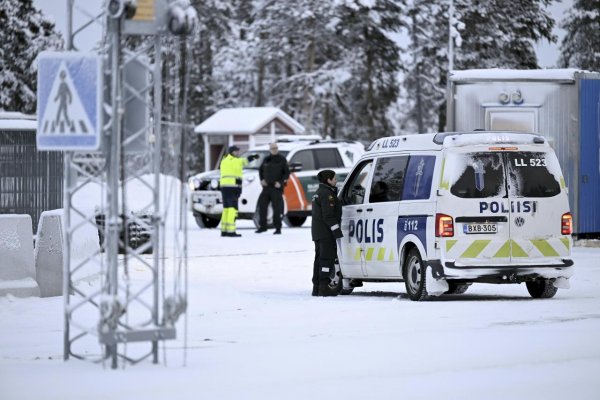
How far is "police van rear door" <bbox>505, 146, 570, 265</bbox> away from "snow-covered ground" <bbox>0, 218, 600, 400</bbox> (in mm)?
531

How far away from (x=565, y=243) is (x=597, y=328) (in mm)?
3283

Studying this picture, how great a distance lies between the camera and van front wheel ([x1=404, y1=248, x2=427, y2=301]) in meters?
16.5

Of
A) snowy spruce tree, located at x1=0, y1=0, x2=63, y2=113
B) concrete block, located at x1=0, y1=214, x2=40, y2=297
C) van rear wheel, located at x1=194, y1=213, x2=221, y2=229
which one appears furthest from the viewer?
snowy spruce tree, located at x1=0, y1=0, x2=63, y2=113

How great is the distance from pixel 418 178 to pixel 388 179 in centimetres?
78

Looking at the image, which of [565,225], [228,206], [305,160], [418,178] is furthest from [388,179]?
[305,160]

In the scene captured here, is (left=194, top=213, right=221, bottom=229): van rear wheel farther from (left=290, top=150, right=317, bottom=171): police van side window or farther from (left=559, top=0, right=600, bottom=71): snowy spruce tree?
(left=559, top=0, right=600, bottom=71): snowy spruce tree

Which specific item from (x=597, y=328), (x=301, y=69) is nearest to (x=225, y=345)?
(x=597, y=328)

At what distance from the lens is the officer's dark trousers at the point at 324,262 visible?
18.0m

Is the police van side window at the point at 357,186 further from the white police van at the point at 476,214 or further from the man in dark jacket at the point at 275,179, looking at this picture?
the man in dark jacket at the point at 275,179

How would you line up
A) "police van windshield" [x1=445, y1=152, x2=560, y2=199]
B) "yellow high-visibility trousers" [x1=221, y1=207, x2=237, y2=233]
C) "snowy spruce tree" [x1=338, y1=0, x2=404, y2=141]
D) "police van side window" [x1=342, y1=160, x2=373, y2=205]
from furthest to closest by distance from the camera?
"snowy spruce tree" [x1=338, y1=0, x2=404, y2=141], "yellow high-visibility trousers" [x1=221, y1=207, x2=237, y2=233], "police van side window" [x1=342, y1=160, x2=373, y2=205], "police van windshield" [x1=445, y1=152, x2=560, y2=199]

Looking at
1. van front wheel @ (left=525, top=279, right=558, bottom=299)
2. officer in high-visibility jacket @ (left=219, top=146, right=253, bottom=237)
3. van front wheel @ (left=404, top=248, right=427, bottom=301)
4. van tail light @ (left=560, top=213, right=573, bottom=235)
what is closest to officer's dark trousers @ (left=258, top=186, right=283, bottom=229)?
officer in high-visibility jacket @ (left=219, top=146, right=253, bottom=237)

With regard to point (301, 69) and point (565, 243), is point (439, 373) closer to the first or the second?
point (565, 243)

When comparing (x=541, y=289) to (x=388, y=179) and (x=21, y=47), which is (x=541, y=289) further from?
(x=21, y=47)

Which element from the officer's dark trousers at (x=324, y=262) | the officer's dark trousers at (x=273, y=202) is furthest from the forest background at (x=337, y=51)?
the officer's dark trousers at (x=324, y=262)
